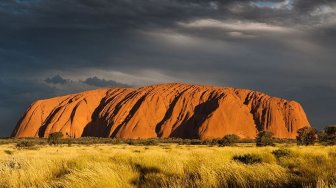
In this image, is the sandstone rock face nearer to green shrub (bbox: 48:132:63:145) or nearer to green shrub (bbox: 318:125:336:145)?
green shrub (bbox: 48:132:63:145)

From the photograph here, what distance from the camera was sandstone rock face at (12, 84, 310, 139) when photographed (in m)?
149

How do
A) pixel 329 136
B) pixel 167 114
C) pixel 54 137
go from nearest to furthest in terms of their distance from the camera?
pixel 329 136, pixel 54 137, pixel 167 114

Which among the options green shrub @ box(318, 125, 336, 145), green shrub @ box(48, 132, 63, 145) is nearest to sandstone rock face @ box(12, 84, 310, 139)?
green shrub @ box(48, 132, 63, 145)

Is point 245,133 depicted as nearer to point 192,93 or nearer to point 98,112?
point 192,93

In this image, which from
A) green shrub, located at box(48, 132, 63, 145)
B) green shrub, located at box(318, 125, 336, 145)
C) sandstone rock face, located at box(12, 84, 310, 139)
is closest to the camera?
green shrub, located at box(318, 125, 336, 145)

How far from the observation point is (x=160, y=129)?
497ft

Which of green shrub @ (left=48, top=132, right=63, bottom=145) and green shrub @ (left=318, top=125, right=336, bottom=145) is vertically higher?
green shrub @ (left=318, top=125, right=336, bottom=145)

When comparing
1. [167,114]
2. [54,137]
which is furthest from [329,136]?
[167,114]

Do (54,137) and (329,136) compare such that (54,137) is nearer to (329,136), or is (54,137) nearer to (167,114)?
(329,136)

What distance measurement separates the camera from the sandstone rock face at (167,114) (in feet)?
488

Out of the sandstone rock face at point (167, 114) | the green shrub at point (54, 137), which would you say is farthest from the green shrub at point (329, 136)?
the sandstone rock face at point (167, 114)

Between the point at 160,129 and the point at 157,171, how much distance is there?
140004mm

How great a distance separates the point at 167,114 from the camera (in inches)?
6344

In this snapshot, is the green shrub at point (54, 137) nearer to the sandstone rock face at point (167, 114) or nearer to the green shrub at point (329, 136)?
the sandstone rock face at point (167, 114)
